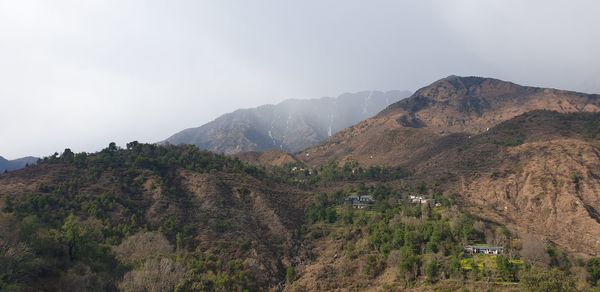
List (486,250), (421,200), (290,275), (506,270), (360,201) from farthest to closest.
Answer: (360,201), (421,200), (290,275), (486,250), (506,270)

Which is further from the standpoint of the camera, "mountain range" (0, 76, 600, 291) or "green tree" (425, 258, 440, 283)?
"green tree" (425, 258, 440, 283)

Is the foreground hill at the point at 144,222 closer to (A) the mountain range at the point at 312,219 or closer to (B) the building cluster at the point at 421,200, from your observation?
(A) the mountain range at the point at 312,219

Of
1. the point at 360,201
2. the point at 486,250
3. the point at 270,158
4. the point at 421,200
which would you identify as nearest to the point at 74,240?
the point at 486,250

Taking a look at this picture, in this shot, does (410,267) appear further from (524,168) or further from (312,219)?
(524,168)

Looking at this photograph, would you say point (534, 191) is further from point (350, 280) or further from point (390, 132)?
point (390, 132)

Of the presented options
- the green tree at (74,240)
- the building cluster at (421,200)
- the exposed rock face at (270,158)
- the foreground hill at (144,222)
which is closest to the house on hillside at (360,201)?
the building cluster at (421,200)

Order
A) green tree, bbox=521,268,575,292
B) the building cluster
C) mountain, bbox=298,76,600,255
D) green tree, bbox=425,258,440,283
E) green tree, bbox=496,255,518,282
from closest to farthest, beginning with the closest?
1. green tree, bbox=521,268,575,292
2. green tree, bbox=496,255,518,282
3. green tree, bbox=425,258,440,283
4. mountain, bbox=298,76,600,255
5. the building cluster

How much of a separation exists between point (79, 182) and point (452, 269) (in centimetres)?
6813

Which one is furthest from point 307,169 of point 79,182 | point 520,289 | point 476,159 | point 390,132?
point 520,289

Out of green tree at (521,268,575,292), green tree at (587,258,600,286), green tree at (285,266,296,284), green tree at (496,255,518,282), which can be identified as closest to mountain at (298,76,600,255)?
green tree at (587,258,600,286)

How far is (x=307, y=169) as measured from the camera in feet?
497

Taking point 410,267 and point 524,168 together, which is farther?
point 524,168

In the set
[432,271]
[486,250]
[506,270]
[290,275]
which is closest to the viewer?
[506,270]

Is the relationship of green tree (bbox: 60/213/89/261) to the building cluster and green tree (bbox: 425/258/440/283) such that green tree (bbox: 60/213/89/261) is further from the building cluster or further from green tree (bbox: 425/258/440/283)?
the building cluster
